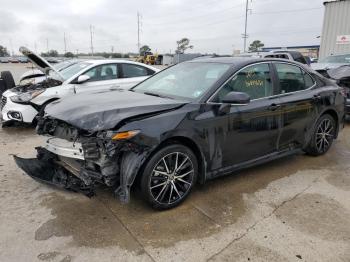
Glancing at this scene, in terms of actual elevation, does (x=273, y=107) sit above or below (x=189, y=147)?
above

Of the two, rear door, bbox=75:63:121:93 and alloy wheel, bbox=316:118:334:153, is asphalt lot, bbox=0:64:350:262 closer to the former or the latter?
alloy wheel, bbox=316:118:334:153

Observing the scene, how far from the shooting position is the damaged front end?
10.4 feet

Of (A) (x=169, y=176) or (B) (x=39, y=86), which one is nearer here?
(A) (x=169, y=176)

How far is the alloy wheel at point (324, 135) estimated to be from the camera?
17.2 feet

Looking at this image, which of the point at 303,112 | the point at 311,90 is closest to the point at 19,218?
the point at 303,112

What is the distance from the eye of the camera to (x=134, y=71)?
8180mm

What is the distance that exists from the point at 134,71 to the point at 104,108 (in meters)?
4.94

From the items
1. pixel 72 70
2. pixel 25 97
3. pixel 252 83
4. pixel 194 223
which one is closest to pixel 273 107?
pixel 252 83

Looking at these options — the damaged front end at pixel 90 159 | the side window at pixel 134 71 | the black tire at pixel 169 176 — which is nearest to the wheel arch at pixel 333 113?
the black tire at pixel 169 176

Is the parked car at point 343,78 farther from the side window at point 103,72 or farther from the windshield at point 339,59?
the side window at point 103,72

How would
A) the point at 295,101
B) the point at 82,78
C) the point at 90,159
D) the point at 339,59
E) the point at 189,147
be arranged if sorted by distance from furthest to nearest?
the point at 339,59, the point at 82,78, the point at 295,101, the point at 189,147, the point at 90,159

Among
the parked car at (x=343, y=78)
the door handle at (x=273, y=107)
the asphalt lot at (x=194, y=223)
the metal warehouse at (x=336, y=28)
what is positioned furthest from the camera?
the metal warehouse at (x=336, y=28)

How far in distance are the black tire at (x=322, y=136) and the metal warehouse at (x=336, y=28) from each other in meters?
11.6

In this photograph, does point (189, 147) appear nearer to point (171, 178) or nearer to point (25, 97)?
point (171, 178)
